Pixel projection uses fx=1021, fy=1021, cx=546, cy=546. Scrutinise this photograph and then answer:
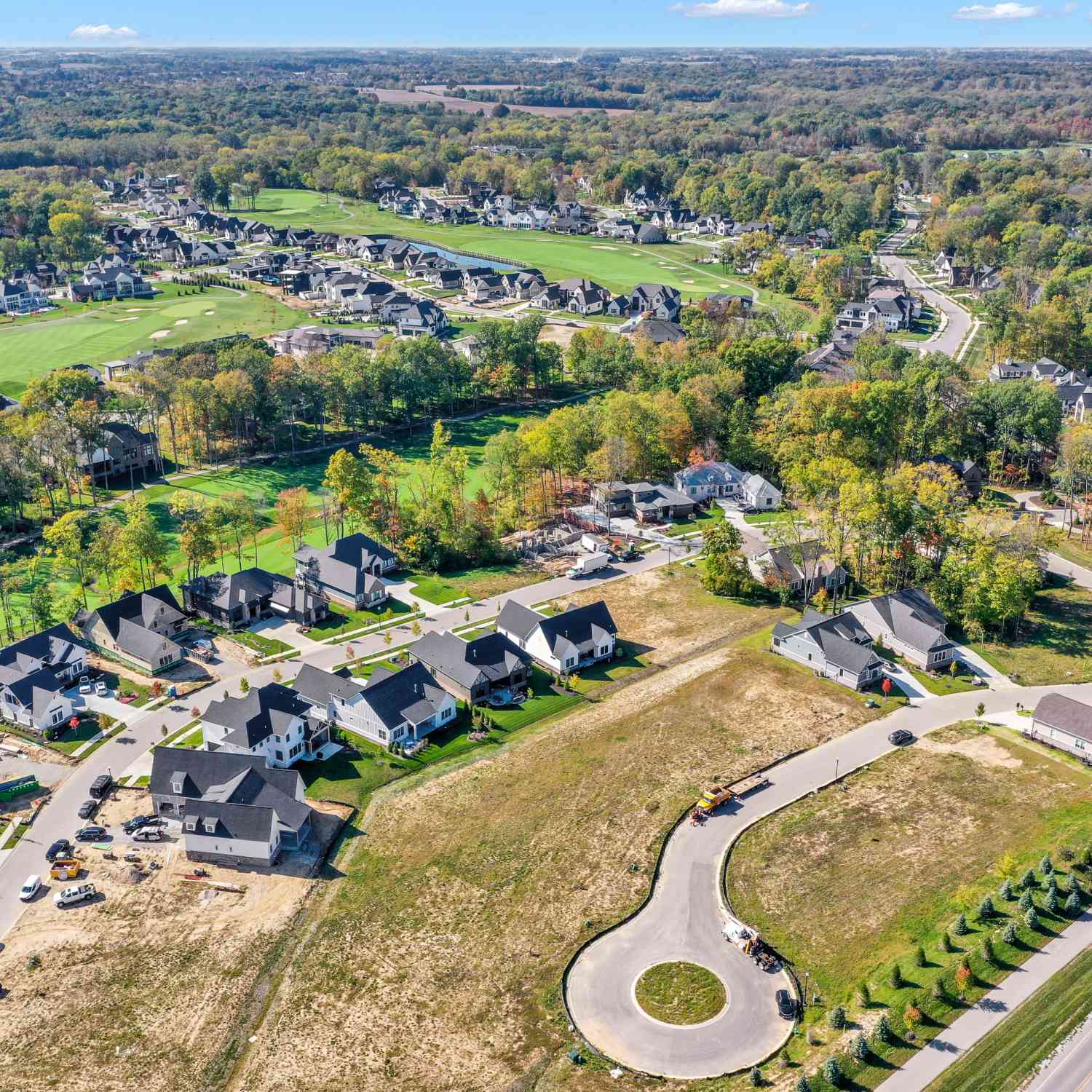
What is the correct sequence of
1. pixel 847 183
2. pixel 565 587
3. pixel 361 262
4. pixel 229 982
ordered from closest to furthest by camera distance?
A: pixel 229 982 < pixel 565 587 < pixel 361 262 < pixel 847 183

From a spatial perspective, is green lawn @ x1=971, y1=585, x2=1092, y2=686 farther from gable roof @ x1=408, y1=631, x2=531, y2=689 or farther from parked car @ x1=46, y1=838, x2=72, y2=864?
parked car @ x1=46, y1=838, x2=72, y2=864

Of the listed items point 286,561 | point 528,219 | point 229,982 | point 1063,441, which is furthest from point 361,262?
point 229,982

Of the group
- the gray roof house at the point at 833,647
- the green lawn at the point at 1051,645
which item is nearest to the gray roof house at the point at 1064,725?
the green lawn at the point at 1051,645

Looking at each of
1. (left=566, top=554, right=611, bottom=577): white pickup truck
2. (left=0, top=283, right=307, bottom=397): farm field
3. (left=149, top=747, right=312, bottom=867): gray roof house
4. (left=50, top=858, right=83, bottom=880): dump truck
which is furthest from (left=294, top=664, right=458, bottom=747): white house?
(left=0, top=283, right=307, bottom=397): farm field

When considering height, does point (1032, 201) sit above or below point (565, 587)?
above

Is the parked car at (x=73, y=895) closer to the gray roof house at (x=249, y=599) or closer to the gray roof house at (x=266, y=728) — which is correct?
the gray roof house at (x=266, y=728)

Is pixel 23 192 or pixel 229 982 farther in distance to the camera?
pixel 23 192

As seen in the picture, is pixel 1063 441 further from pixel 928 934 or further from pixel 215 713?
pixel 215 713
